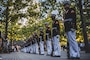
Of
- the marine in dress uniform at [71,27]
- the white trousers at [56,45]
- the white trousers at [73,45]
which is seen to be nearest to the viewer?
the marine in dress uniform at [71,27]

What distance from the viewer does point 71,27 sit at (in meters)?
10.2

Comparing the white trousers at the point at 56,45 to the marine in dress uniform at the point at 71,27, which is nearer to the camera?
the marine in dress uniform at the point at 71,27

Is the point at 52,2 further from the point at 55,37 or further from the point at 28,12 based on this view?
the point at 28,12

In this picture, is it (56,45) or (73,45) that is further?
(56,45)

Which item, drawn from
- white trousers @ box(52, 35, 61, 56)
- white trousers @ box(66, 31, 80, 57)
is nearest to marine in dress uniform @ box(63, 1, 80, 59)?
white trousers @ box(66, 31, 80, 57)

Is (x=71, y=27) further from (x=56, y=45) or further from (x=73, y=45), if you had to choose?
(x=56, y=45)

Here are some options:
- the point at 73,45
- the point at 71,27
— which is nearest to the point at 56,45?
the point at 73,45

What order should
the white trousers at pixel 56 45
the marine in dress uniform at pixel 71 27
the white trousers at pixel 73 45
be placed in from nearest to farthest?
the marine in dress uniform at pixel 71 27
the white trousers at pixel 73 45
the white trousers at pixel 56 45

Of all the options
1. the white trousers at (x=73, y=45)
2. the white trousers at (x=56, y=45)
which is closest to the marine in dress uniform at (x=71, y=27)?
the white trousers at (x=73, y=45)

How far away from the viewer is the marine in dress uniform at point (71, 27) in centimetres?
1006

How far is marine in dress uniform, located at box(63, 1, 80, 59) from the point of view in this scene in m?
10.1

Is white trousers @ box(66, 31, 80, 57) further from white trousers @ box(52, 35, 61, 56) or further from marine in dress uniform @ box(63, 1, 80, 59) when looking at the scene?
white trousers @ box(52, 35, 61, 56)

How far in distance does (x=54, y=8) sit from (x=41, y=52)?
26.9 feet

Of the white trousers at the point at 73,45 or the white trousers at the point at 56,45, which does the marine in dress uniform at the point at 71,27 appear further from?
the white trousers at the point at 56,45
